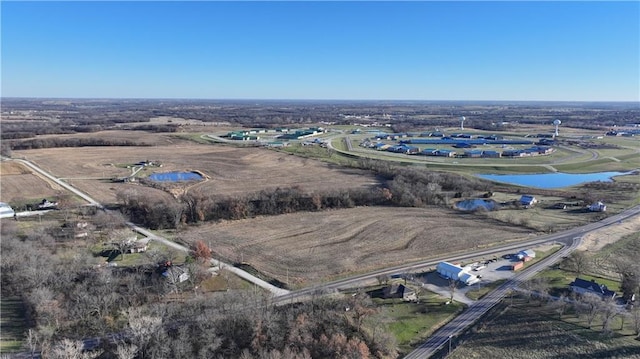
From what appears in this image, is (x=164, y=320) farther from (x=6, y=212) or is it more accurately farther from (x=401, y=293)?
(x=6, y=212)

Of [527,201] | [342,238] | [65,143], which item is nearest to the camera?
[342,238]

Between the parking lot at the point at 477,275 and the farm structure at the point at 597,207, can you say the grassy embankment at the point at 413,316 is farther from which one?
the farm structure at the point at 597,207

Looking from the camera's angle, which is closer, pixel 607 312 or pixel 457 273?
pixel 607 312

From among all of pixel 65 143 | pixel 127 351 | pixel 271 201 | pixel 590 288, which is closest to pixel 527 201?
pixel 590 288

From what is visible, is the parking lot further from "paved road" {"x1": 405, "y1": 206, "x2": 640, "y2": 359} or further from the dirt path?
the dirt path

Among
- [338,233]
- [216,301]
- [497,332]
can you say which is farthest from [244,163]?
[497,332]

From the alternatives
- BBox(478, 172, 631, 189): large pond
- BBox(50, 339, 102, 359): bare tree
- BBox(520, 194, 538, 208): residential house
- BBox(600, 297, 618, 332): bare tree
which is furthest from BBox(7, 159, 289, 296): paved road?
BBox(478, 172, 631, 189): large pond

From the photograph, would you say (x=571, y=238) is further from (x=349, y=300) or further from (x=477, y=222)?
(x=349, y=300)
